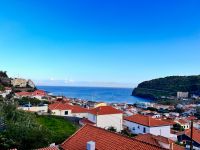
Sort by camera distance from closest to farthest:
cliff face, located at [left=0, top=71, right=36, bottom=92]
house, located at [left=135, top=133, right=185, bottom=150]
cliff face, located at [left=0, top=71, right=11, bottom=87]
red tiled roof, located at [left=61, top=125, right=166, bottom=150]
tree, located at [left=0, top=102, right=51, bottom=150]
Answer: red tiled roof, located at [left=61, top=125, right=166, bottom=150]
tree, located at [left=0, top=102, right=51, bottom=150]
house, located at [left=135, top=133, right=185, bottom=150]
cliff face, located at [left=0, top=71, right=11, bottom=87]
cliff face, located at [left=0, top=71, right=36, bottom=92]

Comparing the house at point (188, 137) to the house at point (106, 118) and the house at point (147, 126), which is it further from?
the house at point (106, 118)

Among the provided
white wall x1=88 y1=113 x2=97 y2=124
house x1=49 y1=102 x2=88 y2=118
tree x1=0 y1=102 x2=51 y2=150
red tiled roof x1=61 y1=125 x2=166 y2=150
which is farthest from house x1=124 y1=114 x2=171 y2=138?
red tiled roof x1=61 y1=125 x2=166 y2=150

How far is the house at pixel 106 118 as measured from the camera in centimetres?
4547

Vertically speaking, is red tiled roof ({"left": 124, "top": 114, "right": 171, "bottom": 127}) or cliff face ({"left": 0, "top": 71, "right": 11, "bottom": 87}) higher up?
cliff face ({"left": 0, "top": 71, "right": 11, "bottom": 87})

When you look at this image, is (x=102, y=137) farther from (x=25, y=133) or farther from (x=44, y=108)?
(x=44, y=108)

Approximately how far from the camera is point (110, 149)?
1460 centimetres

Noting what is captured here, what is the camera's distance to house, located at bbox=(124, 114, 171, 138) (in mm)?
45781

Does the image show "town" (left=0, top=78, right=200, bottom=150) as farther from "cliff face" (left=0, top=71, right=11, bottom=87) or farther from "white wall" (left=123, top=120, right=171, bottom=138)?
"cliff face" (left=0, top=71, right=11, bottom=87)

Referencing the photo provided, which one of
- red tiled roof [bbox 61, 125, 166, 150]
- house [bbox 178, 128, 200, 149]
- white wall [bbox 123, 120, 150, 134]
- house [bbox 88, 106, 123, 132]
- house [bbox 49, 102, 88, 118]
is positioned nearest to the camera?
red tiled roof [bbox 61, 125, 166, 150]

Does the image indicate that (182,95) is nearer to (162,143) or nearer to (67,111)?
(67,111)

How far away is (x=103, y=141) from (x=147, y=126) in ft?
103

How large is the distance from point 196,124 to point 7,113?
180ft

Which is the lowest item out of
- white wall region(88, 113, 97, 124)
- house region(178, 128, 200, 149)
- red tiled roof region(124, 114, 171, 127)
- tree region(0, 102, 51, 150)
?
house region(178, 128, 200, 149)

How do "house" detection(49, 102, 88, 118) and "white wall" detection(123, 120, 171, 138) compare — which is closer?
"white wall" detection(123, 120, 171, 138)
